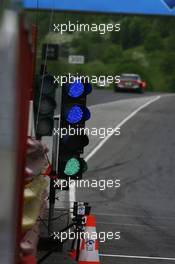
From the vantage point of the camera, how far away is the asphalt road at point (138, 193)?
13180mm

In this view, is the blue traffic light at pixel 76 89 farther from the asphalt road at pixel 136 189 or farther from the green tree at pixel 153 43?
the green tree at pixel 153 43

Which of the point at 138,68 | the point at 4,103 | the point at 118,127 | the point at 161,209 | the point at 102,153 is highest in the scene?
the point at 138,68

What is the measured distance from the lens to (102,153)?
2527 centimetres

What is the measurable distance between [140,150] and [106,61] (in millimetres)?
56783

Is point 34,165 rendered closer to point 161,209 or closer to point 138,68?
point 161,209

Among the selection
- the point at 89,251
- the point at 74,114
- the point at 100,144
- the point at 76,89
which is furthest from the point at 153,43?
the point at 89,251

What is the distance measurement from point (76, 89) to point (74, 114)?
12.5 inches

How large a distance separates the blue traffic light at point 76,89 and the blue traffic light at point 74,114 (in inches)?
5.9

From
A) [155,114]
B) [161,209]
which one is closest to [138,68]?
[155,114]

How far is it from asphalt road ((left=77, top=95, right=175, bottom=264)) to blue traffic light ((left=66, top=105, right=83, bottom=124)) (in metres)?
2.82

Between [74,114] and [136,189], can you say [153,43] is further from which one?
[74,114]

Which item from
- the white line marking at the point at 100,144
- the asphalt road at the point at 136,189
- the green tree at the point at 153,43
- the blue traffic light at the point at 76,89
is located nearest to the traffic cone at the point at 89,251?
the asphalt road at the point at 136,189

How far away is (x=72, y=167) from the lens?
9.99m

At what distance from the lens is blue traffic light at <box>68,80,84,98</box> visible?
9.90m
